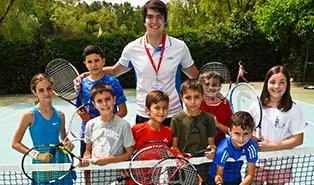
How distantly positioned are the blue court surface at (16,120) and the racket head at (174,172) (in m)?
3.91

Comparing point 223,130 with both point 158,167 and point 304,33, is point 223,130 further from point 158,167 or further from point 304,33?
point 304,33

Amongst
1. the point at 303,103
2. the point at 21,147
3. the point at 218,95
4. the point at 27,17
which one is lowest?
the point at 303,103

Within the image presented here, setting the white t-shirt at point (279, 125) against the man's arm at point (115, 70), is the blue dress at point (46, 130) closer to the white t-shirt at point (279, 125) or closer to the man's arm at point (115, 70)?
the man's arm at point (115, 70)

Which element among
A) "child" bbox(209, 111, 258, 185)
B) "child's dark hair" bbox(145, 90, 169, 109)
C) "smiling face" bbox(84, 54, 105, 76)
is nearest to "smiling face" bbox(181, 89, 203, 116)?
"child's dark hair" bbox(145, 90, 169, 109)

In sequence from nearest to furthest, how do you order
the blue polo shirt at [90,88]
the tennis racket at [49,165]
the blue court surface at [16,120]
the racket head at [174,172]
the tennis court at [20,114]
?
the racket head at [174,172]
the tennis racket at [49,165]
the blue polo shirt at [90,88]
the tennis court at [20,114]
the blue court surface at [16,120]

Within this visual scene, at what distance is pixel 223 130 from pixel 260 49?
14.0 m

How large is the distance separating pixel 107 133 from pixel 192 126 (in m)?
0.48

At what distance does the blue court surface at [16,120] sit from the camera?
20.3 feet

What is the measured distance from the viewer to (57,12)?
26.1 meters

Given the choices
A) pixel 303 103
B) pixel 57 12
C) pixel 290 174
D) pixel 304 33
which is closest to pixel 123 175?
pixel 290 174

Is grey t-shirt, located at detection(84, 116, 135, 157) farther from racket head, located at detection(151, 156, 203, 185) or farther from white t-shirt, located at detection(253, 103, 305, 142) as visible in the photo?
white t-shirt, located at detection(253, 103, 305, 142)

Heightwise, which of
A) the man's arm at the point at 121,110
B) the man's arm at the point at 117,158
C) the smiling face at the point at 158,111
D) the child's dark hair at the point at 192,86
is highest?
the child's dark hair at the point at 192,86

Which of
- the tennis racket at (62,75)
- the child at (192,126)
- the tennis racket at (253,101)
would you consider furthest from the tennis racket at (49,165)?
the tennis racket at (62,75)

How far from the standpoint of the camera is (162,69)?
2.81 metres
